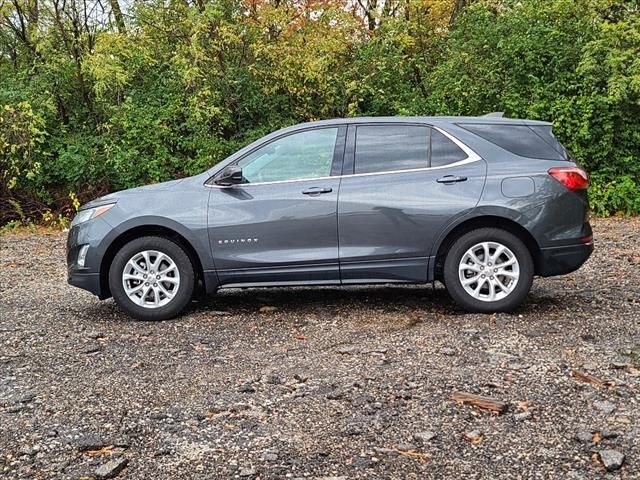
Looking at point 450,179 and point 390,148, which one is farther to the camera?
point 390,148

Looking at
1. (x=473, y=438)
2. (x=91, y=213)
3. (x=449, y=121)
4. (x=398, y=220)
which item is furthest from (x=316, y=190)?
(x=473, y=438)

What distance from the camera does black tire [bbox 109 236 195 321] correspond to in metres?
6.09

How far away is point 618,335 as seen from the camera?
17.3ft

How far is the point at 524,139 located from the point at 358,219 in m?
1.58

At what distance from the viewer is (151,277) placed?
6.12m

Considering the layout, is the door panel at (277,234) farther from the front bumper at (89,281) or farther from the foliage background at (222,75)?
the foliage background at (222,75)

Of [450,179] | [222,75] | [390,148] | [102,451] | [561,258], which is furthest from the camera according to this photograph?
[222,75]

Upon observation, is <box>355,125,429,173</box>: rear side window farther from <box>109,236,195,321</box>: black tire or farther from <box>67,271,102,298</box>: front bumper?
<box>67,271,102,298</box>: front bumper

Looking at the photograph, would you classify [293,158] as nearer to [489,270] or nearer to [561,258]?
[489,270]

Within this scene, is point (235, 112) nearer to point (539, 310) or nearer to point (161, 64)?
point (161, 64)

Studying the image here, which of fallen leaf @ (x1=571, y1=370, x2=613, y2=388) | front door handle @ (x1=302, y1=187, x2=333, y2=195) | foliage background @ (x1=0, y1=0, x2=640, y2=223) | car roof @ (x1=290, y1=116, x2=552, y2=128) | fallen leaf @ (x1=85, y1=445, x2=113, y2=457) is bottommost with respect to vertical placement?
fallen leaf @ (x1=571, y1=370, x2=613, y2=388)

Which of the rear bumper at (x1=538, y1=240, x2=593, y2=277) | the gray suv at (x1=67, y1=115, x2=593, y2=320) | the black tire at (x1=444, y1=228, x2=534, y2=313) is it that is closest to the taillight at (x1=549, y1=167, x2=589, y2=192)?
the gray suv at (x1=67, y1=115, x2=593, y2=320)

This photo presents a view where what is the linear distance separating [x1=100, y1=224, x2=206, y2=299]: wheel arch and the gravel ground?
0.41 meters

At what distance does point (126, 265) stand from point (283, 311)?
145 centimetres
